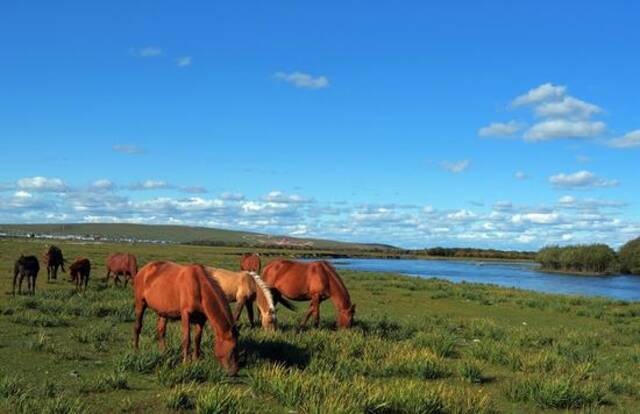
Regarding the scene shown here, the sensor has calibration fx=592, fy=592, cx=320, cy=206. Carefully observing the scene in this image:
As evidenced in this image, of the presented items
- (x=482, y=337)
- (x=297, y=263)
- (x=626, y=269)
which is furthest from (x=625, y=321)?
(x=626, y=269)

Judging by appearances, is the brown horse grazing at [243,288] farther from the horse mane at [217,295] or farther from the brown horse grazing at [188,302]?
the horse mane at [217,295]

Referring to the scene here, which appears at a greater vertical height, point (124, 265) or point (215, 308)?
point (215, 308)

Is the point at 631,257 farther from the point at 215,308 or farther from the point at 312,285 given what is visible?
the point at 215,308

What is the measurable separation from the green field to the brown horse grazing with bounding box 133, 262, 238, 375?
0.36 metres

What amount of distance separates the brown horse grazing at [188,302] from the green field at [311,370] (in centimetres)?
36

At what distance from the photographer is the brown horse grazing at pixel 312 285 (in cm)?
1433

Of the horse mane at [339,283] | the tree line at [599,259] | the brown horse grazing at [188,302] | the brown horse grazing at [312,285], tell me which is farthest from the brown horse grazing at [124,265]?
the tree line at [599,259]

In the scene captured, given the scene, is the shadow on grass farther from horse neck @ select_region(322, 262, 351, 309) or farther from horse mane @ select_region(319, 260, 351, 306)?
horse mane @ select_region(319, 260, 351, 306)

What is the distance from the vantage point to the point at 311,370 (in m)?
9.53

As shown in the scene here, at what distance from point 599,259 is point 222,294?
291 feet

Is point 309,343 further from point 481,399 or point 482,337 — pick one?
point 482,337

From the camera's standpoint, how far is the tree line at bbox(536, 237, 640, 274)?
87312 millimetres

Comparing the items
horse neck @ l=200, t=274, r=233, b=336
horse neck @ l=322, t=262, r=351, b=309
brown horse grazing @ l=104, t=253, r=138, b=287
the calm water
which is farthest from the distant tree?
horse neck @ l=200, t=274, r=233, b=336

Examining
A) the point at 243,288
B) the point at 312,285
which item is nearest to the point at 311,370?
the point at 243,288
